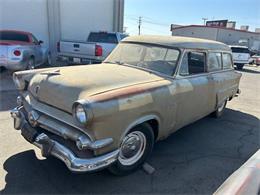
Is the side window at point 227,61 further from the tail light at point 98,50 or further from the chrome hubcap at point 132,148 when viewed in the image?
the tail light at point 98,50

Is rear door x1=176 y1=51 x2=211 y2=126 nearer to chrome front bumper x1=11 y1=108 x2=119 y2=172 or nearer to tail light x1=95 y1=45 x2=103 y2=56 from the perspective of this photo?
chrome front bumper x1=11 y1=108 x2=119 y2=172

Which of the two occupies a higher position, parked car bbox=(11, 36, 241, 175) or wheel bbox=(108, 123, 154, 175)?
parked car bbox=(11, 36, 241, 175)

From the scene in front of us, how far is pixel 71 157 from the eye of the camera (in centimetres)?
281

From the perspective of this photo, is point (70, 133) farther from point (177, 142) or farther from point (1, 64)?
point (1, 64)

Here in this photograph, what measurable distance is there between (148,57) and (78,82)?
1.49 m

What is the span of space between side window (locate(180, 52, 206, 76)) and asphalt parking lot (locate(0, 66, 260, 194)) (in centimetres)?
128

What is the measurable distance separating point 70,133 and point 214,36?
4367 centimetres

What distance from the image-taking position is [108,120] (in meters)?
2.87

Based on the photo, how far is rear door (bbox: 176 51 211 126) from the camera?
159 inches

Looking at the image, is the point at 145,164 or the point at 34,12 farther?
the point at 34,12

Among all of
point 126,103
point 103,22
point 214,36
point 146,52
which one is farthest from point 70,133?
point 214,36

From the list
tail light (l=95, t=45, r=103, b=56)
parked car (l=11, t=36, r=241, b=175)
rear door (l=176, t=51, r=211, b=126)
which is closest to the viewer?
parked car (l=11, t=36, r=241, b=175)

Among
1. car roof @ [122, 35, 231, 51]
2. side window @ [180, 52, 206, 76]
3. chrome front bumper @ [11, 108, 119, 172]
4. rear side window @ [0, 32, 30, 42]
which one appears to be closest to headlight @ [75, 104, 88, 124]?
chrome front bumper @ [11, 108, 119, 172]

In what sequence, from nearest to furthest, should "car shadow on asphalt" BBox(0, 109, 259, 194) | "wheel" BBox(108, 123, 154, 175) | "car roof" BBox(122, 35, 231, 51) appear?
"car shadow on asphalt" BBox(0, 109, 259, 194)
"wheel" BBox(108, 123, 154, 175)
"car roof" BBox(122, 35, 231, 51)
